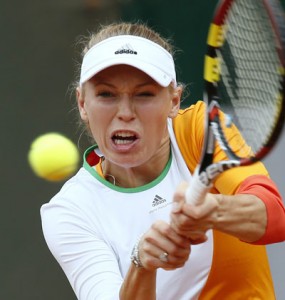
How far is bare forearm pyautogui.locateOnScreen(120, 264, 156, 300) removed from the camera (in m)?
2.14

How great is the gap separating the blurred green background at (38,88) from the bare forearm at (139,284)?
234cm

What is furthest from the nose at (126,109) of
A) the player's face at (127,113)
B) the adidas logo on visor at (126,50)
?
the adidas logo on visor at (126,50)

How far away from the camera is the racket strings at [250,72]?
1.91 m

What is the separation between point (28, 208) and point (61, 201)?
202cm

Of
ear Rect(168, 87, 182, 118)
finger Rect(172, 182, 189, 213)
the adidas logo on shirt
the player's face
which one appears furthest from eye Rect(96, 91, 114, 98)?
finger Rect(172, 182, 189, 213)

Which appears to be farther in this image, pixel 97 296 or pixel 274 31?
pixel 97 296

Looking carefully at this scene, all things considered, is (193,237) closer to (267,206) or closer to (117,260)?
(267,206)

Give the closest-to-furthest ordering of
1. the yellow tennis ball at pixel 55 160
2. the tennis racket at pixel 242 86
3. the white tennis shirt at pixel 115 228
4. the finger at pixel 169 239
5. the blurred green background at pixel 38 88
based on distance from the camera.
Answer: the tennis racket at pixel 242 86
the finger at pixel 169 239
the white tennis shirt at pixel 115 228
the yellow tennis ball at pixel 55 160
the blurred green background at pixel 38 88

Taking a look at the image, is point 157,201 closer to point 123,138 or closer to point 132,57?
point 123,138

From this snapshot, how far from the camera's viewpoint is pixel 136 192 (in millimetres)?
2596

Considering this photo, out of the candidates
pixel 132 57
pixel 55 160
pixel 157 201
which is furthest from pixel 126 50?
pixel 55 160

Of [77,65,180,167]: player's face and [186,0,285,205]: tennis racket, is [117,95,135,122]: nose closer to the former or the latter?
[77,65,180,167]: player's face

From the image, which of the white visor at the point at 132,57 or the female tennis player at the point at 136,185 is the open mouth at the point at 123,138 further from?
the white visor at the point at 132,57

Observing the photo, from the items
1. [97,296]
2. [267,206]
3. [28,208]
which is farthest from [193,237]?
[28,208]
